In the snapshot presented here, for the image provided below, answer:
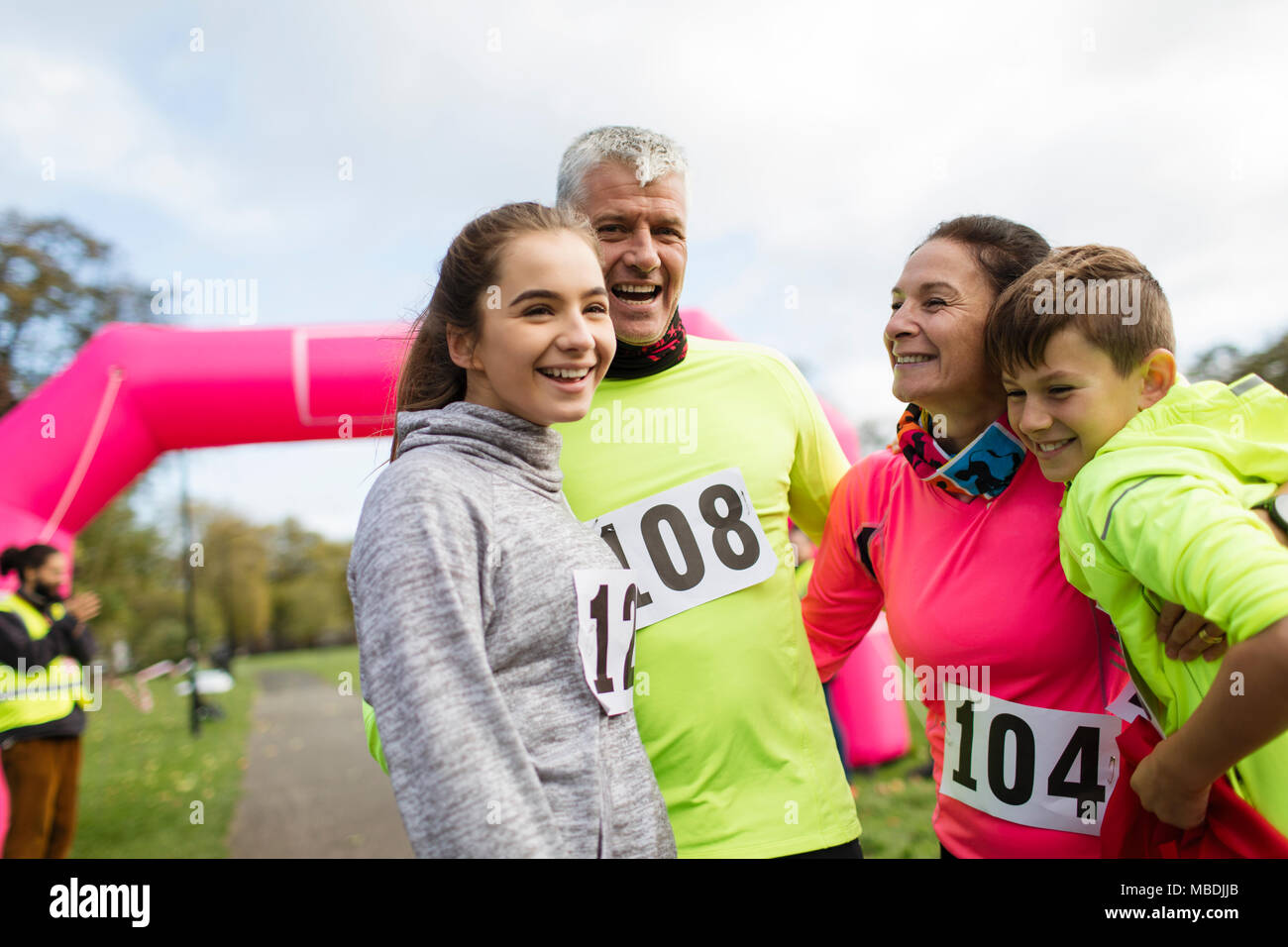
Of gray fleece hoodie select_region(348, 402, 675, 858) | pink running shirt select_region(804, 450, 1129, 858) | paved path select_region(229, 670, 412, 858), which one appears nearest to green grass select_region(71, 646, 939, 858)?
paved path select_region(229, 670, 412, 858)

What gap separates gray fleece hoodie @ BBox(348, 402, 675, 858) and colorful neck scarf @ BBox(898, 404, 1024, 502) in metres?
0.80

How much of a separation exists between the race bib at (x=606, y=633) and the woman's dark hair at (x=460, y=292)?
0.43m

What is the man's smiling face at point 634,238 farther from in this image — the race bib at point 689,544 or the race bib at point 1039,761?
the race bib at point 1039,761

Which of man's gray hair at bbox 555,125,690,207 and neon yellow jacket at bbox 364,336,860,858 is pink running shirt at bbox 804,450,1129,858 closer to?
neon yellow jacket at bbox 364,336,860,858

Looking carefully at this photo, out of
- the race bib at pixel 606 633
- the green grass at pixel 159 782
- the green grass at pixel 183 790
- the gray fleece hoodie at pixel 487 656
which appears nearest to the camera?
the gray fleece hoodie at pixel 487 656

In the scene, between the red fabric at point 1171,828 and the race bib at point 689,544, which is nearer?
the red fabric at point 1171,828

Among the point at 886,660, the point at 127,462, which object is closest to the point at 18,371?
the point at 127,462

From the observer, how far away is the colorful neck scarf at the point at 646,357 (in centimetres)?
191

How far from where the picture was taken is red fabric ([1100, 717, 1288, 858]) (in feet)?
4.64

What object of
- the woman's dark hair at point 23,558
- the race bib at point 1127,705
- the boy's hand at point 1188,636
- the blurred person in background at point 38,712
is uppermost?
Answer: the boy's hand at point 1188,636

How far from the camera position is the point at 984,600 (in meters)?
1.73

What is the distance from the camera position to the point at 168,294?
144 inches

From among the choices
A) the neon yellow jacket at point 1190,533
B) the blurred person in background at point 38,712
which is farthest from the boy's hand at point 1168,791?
the blurred person in background at point 38,712
